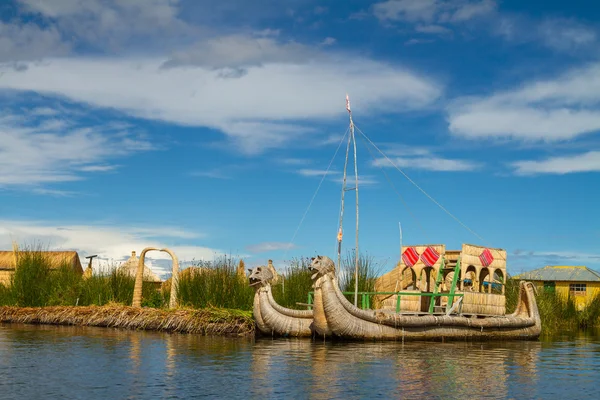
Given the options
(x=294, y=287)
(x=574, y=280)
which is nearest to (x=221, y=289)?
(x=294, y=287)

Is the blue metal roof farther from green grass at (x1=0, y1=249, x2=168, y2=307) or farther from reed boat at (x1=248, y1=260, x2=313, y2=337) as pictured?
reed boat at (x1=248, y1=260, x2=313, y2=337)

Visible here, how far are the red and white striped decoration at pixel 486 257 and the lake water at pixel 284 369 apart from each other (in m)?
3.23

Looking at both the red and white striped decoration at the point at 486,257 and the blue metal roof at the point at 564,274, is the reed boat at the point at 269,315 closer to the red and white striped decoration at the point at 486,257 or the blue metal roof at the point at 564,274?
the red and white striped decoration at the point at 486,257

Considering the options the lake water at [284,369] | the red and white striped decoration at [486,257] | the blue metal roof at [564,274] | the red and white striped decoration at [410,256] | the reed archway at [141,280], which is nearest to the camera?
the lake water at [284,369]

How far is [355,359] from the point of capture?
16.1 m

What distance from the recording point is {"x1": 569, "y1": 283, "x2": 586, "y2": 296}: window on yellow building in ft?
156

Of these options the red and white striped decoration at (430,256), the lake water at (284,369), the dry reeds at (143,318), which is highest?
the red and white striped decoration at (430,256)

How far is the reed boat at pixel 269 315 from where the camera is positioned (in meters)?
→ 22.0

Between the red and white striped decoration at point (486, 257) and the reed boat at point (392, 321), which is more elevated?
the red and white striped decoration at point (486, 257)

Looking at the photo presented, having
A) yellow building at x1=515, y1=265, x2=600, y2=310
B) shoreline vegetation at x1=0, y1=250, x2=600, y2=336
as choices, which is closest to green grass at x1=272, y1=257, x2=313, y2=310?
shoreline vegetation at x1=0, y1=250, x2=600, y2=336

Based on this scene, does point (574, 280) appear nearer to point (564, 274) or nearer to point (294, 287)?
point (564, 274)

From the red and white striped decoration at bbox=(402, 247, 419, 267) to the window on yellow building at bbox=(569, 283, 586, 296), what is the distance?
27.4 meters

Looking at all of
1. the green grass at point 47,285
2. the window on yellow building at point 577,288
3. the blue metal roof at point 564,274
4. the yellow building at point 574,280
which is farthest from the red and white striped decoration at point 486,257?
the window on yellow building at point 577,288

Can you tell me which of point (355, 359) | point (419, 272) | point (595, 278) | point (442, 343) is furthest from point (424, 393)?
point (595, 278)
